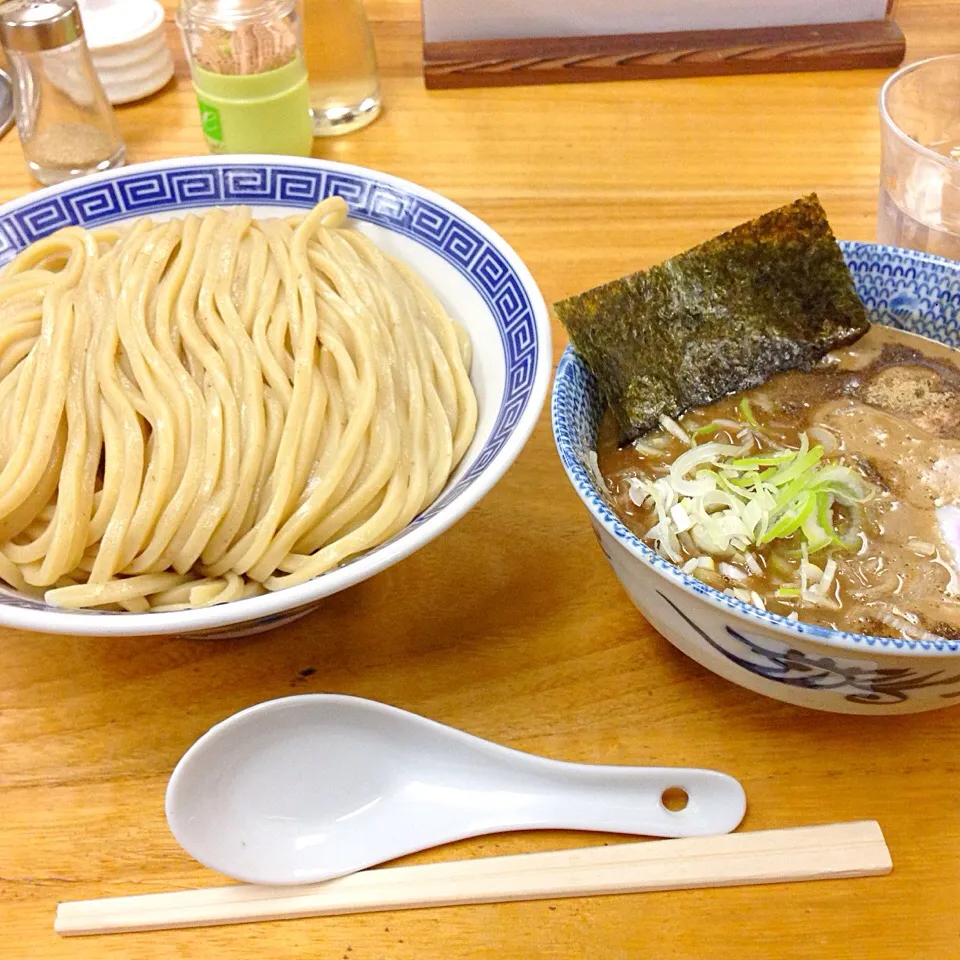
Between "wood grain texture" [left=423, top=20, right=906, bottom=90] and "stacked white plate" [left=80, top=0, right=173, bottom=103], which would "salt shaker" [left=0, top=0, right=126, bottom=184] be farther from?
"wood grain texture" [left=423, top=20, right=906, bottom=90]

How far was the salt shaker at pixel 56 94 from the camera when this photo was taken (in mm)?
Result: 1750

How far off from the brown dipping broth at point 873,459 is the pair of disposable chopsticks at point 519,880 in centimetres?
23

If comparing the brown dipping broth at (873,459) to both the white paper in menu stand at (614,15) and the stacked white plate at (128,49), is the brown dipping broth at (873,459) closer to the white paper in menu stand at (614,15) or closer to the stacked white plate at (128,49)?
the white paper in menu stand at (614,15)

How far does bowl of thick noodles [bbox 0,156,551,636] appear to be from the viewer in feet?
3.32

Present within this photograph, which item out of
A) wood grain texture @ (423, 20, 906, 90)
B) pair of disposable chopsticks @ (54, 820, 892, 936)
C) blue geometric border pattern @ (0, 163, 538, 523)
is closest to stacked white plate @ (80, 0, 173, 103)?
wood grain texture @ (423, 20, 906, 90)

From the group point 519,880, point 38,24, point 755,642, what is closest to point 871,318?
point 755,642

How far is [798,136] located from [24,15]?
159cm

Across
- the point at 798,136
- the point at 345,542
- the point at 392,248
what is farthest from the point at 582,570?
the point at 798,136

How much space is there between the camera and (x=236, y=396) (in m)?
1.12

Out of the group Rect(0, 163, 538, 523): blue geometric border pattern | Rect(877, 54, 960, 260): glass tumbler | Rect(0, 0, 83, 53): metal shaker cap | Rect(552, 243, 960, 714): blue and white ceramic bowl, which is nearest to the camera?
Rect(552, 243, 960, 714): blue and white ceramic bowl

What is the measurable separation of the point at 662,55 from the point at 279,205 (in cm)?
122

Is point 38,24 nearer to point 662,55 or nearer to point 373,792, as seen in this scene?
point 662,55

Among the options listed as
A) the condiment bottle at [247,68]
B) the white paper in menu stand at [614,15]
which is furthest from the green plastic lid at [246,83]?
the white paper in menu stand at [614,15]

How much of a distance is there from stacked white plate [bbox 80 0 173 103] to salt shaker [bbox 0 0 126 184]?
0.83 ft
